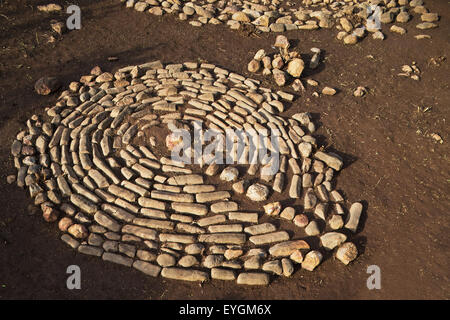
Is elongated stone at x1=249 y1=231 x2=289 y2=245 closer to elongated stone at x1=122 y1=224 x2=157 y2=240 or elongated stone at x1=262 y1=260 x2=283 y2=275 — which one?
elongated stone at x1=262 y1=260 x2=283 y2=275

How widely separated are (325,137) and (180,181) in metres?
2.60

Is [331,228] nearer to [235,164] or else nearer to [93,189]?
[235,164]

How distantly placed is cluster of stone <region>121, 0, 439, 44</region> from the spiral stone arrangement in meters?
2.22

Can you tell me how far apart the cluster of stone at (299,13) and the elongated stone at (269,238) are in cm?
530

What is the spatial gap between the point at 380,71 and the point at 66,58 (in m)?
6.36

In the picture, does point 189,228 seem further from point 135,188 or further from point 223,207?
point 135,188

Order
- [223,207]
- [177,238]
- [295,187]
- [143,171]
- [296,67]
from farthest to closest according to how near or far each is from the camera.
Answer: [296,67] → [143,171] → [295,187] → [223,207] → [177,238]

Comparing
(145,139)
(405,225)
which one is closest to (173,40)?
(145,139)

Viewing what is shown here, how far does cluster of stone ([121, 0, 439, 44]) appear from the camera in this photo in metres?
9.24

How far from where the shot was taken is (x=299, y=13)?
379 inches

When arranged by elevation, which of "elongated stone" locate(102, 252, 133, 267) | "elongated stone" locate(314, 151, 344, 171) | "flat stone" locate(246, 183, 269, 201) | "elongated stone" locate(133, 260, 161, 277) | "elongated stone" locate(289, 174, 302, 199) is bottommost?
"elongated stone" locate(102, 252, 133, 267)

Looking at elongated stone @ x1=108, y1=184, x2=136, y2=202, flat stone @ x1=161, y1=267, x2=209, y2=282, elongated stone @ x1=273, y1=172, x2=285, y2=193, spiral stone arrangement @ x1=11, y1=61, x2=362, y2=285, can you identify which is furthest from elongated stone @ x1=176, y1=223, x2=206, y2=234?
elongated stone @ x1=273, y1=172, x2=285, y2=193

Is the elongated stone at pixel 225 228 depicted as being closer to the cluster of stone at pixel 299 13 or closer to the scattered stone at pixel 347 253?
the scattered stone at pixel 347 253

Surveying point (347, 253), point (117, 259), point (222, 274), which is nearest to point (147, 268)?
point (117, 259)
